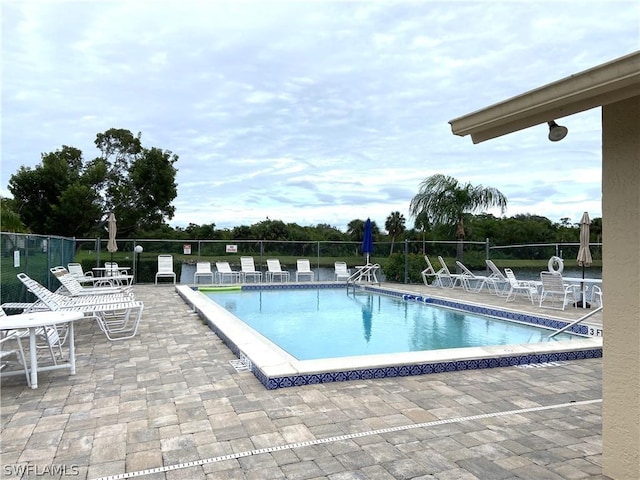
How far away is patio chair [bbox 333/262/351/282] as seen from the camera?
14.7 metres

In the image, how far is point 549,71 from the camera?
27.2 ft

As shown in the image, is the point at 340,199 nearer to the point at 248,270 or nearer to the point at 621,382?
the point at 248,270

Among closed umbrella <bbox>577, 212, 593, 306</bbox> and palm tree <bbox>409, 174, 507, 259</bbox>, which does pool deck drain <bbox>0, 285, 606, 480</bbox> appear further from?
palm tree <bbox>409, 174, 507, 259</bbox>

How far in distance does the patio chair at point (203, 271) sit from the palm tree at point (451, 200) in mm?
8447

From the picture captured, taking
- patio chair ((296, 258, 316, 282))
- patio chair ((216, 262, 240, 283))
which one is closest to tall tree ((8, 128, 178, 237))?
patio chair ((216, 262, 240, 283))

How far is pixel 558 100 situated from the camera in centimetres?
204

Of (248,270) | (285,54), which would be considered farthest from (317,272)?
A: (285,54)

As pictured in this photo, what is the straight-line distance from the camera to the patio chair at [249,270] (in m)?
14.1

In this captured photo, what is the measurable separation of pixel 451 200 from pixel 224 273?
8.84 m

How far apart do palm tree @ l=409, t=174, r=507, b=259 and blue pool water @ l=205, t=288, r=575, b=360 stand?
260 inches

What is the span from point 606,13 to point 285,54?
7556 mm

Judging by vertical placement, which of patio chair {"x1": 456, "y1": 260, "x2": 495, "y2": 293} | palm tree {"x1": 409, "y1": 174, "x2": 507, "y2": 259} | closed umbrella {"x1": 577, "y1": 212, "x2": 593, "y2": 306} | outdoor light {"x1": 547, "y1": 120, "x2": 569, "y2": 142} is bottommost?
patio chair {"x1": 456, "y1": 260, "x2": 495, "y2": 293}

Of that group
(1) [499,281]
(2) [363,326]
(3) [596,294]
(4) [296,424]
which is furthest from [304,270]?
(4) [296,424]

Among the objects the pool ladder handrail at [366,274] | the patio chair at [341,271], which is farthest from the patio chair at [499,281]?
the patio chair at [341,271]
